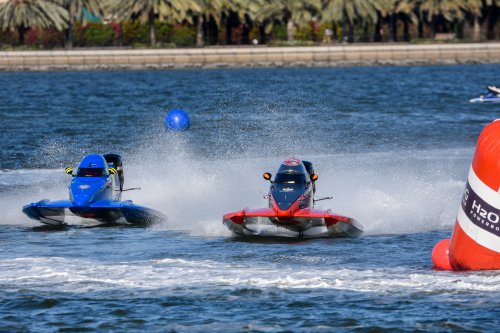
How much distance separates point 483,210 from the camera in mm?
20234

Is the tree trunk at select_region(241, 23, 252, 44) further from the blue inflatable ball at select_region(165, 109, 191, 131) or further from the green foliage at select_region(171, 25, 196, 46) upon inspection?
the blue inflatable ball at select_region(165, 109, 191, 131)

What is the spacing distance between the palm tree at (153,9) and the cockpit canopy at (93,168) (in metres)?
87.0

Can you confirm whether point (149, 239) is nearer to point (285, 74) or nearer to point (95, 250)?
point (95, 250)

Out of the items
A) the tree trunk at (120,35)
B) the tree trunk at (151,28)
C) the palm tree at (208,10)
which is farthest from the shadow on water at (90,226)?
the tree trunk at (120,35)

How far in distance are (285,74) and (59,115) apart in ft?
135

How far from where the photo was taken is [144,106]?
76.7m

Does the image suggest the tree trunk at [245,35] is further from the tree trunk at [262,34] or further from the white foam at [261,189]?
the white foam at [261,189]

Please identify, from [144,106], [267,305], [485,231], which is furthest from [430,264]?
[144,106]

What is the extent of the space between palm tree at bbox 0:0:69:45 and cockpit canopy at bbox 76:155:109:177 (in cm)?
8977

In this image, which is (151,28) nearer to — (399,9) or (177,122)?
(399,9)

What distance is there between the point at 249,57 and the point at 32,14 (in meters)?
21.8

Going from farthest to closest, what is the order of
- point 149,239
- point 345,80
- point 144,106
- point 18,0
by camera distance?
point 18,0 → point 345,80 → point 144,106 → point 149,239

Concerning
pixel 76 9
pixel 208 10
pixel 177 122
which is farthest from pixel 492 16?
pixel 177 122

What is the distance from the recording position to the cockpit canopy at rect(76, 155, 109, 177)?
2906cm
